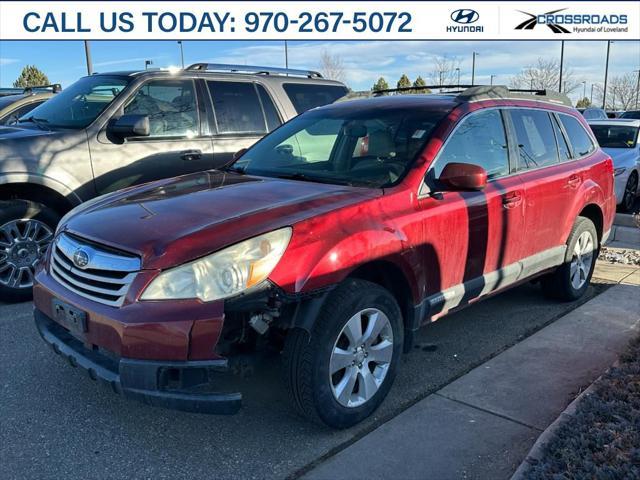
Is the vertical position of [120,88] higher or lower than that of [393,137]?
higher

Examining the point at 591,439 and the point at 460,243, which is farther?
the point at 460,243

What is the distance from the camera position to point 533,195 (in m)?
4.39

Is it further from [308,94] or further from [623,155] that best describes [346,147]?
[623,155]

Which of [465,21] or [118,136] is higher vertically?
[465,21]

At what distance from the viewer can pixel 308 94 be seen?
7.10m

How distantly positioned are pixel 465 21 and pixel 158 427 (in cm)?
2420

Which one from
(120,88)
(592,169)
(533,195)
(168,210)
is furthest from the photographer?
(120,88)

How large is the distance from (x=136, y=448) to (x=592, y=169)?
440cm

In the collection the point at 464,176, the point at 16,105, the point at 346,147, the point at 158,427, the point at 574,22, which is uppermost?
the point at 574,22

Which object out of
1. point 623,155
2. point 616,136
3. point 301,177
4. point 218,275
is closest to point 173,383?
point 218,275

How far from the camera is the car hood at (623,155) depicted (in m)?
9.85

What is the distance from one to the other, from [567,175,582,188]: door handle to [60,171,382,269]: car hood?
7.39 ft

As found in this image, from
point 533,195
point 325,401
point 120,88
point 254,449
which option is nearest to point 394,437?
point 325,401

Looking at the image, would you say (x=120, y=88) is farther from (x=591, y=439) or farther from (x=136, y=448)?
(x=591, y=439)
